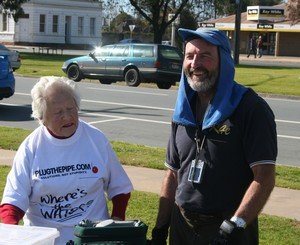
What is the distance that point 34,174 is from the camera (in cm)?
380

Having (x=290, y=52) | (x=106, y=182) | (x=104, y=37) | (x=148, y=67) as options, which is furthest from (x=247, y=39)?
(x=106, y=182)

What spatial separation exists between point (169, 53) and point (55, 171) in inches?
827

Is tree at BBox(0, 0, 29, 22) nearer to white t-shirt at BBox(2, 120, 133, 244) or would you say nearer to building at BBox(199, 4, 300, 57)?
building at BBox(199, 4, 300, 57)

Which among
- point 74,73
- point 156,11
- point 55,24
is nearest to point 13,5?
point 156,11

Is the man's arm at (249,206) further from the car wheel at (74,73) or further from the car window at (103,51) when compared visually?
the car wheel at (74,73)

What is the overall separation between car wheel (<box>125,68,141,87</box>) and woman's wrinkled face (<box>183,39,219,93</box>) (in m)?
20.7

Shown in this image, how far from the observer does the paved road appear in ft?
40.0

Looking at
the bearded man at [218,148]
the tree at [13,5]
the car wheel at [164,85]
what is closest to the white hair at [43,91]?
the bearded man at [218,148]

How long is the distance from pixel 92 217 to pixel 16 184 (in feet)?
1.61

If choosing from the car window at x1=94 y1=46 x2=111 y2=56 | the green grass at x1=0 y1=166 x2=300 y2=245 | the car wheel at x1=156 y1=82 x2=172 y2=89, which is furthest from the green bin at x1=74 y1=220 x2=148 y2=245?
the car window at x1=94 y1=46 x2=111 y2=56

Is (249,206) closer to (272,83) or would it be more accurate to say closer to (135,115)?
(135,115)

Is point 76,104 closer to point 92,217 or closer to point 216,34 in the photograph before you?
point 92,217

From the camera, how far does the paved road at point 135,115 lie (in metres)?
12.2

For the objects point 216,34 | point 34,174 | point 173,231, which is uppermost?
point 216,34
